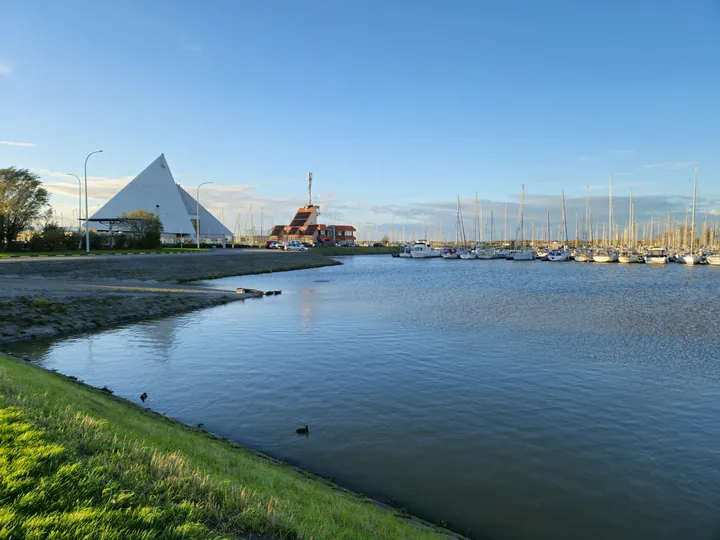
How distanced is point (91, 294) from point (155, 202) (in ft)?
326

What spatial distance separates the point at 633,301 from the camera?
40.0m

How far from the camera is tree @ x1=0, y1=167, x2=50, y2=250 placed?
5484 centimetres

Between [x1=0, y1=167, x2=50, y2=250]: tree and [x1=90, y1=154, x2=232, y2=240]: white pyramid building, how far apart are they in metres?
54.6

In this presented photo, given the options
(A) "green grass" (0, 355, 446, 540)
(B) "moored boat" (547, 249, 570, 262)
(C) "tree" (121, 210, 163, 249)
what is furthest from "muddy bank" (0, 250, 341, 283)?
(B) "moored boat" (547, 249, 570, 262)

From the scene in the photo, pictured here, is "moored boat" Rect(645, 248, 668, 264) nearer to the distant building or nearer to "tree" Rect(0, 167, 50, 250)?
the distant building

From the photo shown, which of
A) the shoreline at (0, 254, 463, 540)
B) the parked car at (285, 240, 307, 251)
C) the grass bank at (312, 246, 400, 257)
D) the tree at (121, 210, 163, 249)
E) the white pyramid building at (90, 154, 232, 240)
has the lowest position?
the shoreline at (0, 254, 463, 540)

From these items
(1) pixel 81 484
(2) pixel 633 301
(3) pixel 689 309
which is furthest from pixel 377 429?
(2) pixel 633 301

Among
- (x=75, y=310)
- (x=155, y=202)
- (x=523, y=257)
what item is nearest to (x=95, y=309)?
(x=75, y=310)

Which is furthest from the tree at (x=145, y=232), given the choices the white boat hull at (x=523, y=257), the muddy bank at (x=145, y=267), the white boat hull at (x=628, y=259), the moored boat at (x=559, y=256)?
the white boat hull at (x=628, y=259)

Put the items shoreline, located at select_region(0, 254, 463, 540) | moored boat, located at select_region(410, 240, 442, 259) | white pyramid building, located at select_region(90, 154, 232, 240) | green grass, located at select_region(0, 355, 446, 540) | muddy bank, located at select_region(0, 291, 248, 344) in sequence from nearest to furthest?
green grass, located at select_region(0, 355, 446, 540) < shoreline, located at select_region(0, 254, 463, 540) < muddy bank, located at select_region(0, 291, 248, 344) < white pyramid building, located at select_region(90, 154, 232, 240) < moored boat, located at select_region(410, 240, 442, 259)

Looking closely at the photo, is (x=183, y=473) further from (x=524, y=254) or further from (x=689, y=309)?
(x=524, y=254)

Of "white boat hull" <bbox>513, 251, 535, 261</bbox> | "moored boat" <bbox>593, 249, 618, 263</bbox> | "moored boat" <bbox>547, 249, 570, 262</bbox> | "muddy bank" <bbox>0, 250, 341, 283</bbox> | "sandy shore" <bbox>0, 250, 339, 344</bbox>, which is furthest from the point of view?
"white boat hull" <bbox>513, 251, 535, 261</bbox>

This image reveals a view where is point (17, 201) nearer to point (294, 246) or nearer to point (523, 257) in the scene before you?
point (294, 246)

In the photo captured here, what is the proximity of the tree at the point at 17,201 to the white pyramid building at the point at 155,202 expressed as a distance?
2150 inches
